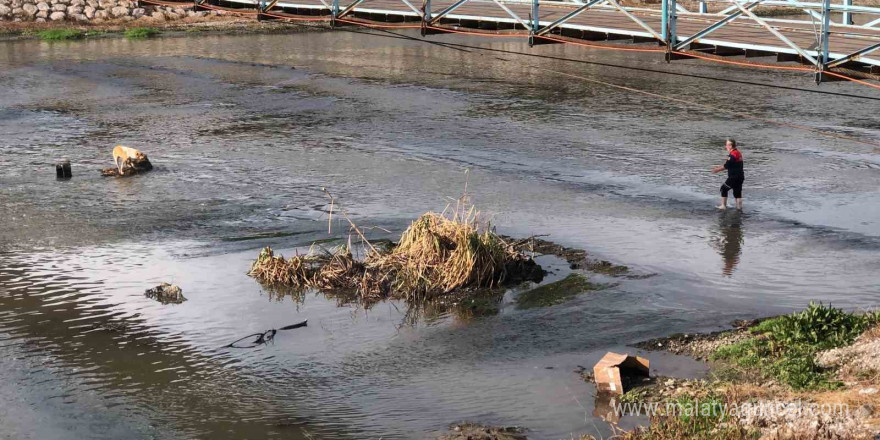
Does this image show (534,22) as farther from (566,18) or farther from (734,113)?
(734,113)

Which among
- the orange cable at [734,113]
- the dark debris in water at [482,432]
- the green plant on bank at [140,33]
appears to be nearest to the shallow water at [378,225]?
the dark debris in water at [482,432]

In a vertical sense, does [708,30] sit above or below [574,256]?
above

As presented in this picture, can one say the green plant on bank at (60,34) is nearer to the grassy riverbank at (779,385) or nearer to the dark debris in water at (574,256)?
the dark debris in water at (574,256)

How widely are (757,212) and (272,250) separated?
A: 343 inches

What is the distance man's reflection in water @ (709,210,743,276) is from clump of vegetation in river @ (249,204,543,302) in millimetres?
2965

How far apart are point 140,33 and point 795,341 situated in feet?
151

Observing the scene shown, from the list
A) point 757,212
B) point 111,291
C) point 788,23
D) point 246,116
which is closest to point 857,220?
point 757,212

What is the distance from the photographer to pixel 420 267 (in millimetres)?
16562

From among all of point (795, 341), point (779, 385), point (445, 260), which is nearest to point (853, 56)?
point (795, 341)

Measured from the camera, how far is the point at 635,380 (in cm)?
1248

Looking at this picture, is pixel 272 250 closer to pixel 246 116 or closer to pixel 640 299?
pixel 640 299

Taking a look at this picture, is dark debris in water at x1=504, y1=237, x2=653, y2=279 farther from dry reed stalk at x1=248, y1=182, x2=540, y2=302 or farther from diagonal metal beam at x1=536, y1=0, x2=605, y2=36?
diagonal metal beam at x1=536, y1=0, x2=605, y2=36

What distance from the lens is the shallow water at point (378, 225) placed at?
12.9 m

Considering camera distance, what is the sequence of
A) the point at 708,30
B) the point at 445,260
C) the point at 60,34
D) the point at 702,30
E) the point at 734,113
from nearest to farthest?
the point at 445,260
the point at 708,30
the point at 702,30
the point at 734,113
the point at 60,34
